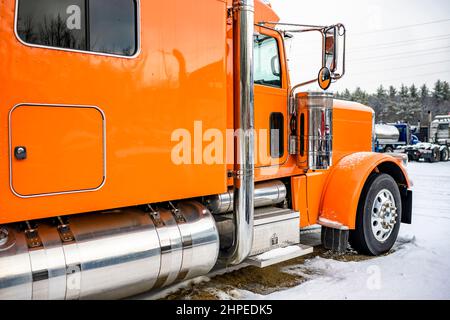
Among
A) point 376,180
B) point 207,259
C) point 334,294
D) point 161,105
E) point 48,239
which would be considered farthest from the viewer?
point 376,180

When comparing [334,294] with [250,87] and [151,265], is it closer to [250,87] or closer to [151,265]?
[151,265]

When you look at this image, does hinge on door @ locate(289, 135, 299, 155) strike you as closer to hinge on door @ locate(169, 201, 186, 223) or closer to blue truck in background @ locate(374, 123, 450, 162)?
hinge on door @ locate(169, 201, 186, 223)

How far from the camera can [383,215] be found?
197 inches

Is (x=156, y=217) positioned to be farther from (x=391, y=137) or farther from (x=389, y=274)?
(x=391, y=137)

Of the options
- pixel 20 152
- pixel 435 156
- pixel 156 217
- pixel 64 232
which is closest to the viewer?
pixel 20 152

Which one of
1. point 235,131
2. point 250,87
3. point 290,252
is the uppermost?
point 250,87

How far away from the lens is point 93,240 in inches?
110

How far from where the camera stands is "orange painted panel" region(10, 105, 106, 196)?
2361 mm

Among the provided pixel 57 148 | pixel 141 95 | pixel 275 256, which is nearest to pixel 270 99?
pixel 275 256

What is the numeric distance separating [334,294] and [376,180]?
173 centimetres

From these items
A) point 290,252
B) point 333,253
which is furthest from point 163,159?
point 333,253

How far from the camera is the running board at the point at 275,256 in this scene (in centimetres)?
368

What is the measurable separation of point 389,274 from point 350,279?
480 mm

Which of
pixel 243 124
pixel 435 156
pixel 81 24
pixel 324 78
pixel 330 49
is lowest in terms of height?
pixel 435 156
